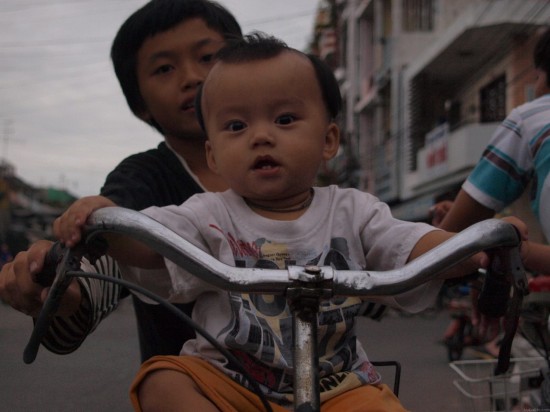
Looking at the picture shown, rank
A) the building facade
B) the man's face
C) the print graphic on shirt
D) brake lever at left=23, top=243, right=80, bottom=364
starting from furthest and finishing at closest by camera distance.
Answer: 1. the building facade
2. the man's face
3. the print graphic on shirt
4. brake lever at left=23, top=243, right=80, bottom=364

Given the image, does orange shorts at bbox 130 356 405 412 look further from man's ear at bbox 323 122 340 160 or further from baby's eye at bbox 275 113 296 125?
man's ear at bbox 323 122 340 160

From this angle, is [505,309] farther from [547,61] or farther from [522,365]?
[522,365]


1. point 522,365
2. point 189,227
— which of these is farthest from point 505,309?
point 522,365

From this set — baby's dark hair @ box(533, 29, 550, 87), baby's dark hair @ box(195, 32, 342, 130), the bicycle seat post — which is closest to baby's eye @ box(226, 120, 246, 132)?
baby's dark hair @ box(195, 32, 342, 130)

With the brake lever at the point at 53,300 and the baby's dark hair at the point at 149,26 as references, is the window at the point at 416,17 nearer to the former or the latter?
the baby's dark hair at the point at 149,26

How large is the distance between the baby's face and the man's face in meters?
0.53

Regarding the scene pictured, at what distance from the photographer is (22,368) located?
1.86 metres

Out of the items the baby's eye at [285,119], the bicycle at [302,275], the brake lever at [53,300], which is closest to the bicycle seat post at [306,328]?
the bicycle at [302,275]

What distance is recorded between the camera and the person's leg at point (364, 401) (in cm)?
139

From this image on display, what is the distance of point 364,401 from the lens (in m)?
1.41

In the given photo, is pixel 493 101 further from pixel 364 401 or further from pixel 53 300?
pixel 53 300

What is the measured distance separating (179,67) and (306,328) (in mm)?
1245

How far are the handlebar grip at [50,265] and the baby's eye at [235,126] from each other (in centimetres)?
45

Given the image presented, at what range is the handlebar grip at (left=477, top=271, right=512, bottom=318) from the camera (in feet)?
4.64
